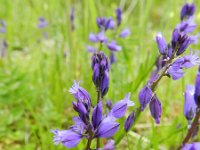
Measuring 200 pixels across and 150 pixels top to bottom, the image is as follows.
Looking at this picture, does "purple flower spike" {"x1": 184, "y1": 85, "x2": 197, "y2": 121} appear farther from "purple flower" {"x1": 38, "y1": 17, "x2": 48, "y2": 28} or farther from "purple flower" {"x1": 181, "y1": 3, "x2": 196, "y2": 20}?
"purple flower" {"x1": 38, "y1": 17, "x2": 48, "y2": 28}

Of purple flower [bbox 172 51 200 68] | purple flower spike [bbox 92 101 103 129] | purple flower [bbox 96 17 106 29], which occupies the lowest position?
purple flower spike [bbox 92 101 103 129]

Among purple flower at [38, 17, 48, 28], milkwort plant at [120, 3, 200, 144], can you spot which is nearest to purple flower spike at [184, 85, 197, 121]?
milkwort plant at [120, 3, 200, 144]

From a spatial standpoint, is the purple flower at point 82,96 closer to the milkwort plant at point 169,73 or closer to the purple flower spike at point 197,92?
the milkwort plant at point 169,73

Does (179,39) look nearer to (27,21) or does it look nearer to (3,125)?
(3,125)

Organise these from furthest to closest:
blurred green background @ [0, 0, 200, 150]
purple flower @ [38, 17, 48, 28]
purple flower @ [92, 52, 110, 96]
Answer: purple flower @ [38, 17, 48, 28], blurred green background @ [0, 0, 200, 150], purple flower @ [92, 52, 110, 96]

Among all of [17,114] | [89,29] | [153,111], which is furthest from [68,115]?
[153,111]

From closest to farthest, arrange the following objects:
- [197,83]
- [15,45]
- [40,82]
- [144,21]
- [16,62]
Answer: [197,83] → [40,82] → [144,21] → [16,62] → [15,45]
